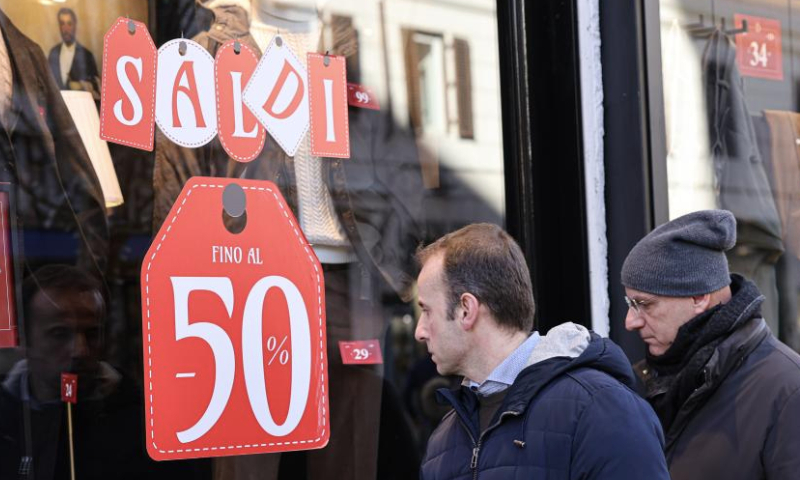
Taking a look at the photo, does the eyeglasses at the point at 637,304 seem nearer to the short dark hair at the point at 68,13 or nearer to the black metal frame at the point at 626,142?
the black metal frame at the point at 626,142

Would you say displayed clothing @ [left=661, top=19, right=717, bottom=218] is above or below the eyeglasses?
above

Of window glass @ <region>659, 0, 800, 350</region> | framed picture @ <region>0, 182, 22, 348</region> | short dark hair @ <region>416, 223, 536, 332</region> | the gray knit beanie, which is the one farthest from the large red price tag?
window glass @ <region>659, 0, 800, 350</region>

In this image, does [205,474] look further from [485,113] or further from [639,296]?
[485,113]

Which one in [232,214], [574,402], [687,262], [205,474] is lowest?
[205,474]

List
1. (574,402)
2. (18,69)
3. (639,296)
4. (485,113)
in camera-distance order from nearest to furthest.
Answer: (574,402), (18,69), (639,296), (485,113)

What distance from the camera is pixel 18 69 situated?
9.02 ft

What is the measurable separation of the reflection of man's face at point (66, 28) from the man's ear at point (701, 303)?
5.65ft

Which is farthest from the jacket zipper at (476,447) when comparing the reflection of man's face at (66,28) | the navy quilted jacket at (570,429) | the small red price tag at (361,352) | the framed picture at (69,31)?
the reflection of man's face at (66,28)

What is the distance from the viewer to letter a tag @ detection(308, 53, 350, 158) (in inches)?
127

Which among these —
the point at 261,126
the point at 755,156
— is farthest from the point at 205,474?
the point at 755,156

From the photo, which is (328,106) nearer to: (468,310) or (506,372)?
(468,310)

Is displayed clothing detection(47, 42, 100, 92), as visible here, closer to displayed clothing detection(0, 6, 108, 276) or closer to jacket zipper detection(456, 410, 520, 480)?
displayed clothing detection(0, 6, 108, 276)

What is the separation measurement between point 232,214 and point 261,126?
276mm

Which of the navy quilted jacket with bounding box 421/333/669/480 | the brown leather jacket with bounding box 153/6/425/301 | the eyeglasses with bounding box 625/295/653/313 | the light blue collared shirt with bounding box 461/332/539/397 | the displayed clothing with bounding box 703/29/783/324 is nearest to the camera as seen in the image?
the navy quilted jacket with bounding box 421/333/669/480
